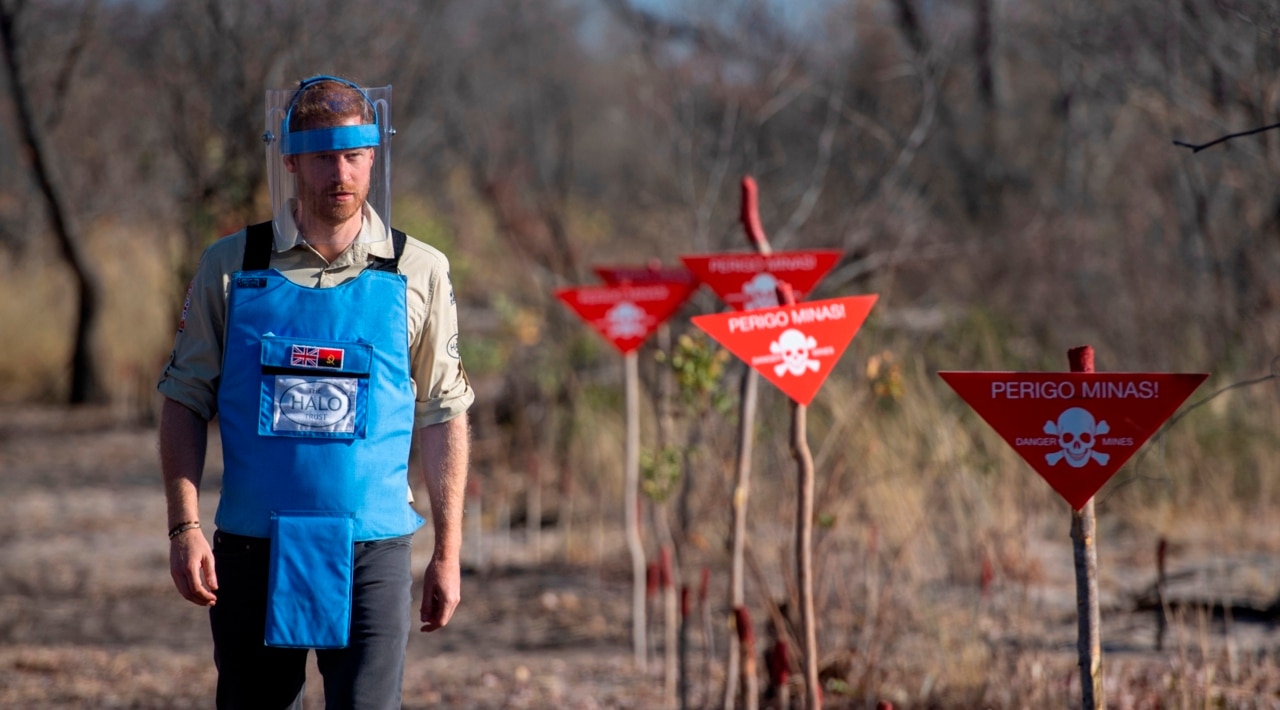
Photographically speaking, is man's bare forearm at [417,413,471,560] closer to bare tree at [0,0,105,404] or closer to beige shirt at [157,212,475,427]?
beige shirt at [157,212,475,427]

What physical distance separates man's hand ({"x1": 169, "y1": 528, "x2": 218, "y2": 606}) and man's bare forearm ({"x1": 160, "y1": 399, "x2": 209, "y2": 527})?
0.13ft

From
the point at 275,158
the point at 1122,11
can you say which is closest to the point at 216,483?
the point at 1122,11

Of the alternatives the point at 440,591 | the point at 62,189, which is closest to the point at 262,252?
the point at 440,591

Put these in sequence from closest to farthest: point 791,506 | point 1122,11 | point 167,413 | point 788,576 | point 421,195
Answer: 1. point 167,413
2. point 788,576
3. point 791,506
4. point 1122,11
5. point 421,195

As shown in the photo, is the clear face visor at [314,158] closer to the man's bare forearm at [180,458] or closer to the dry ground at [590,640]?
the man's bare forearm at [180,458]

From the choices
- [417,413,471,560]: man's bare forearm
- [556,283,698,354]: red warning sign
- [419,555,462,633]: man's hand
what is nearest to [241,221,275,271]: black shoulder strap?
[417,413,471,560]: man's bare forearm

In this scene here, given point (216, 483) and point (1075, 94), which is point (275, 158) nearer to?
point (216, 483)

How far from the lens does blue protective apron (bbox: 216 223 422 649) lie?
2.53 metres

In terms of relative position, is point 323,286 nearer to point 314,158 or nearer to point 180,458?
point 314,158

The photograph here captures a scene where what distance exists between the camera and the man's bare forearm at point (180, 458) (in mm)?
2555

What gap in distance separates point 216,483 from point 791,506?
5.72 meters

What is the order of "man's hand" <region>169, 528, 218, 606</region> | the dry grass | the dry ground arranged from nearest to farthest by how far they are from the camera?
"man's hand" <region>169, 528, 218, 606</region>, the dry ground, the dry grass

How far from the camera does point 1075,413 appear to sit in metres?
2.76

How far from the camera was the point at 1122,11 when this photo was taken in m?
8.17
